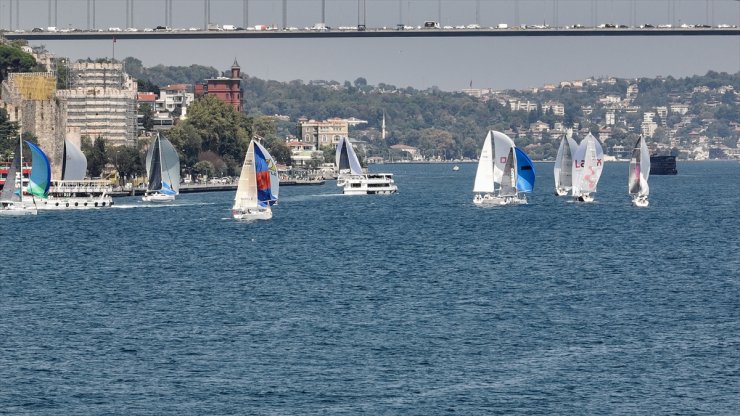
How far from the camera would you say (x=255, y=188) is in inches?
2985

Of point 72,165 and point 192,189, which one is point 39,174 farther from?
point 192,189

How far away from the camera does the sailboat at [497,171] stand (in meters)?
88.4

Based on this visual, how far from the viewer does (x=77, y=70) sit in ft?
530

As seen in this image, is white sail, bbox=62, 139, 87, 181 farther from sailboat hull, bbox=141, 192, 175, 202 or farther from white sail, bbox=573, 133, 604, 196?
white sail, bbox=573, 133, 604, 196

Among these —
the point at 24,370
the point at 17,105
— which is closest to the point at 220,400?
the point at 24,370

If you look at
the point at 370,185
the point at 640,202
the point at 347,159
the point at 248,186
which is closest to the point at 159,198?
the point at 370,185

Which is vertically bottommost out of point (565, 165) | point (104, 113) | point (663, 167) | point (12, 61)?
point (663, 167)

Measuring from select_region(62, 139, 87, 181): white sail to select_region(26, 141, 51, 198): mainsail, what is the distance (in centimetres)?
810

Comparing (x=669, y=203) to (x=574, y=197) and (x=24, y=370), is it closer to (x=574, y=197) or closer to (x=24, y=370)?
(x=574, y=197)

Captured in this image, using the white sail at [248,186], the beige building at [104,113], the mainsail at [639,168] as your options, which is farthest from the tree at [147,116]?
the white sail at [248,186]

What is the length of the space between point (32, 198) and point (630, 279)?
47457 mm

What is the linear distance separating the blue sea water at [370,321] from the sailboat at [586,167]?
18.2 meters

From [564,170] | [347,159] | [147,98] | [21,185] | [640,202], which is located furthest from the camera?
[147,98]

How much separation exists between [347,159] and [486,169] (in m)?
42.2
